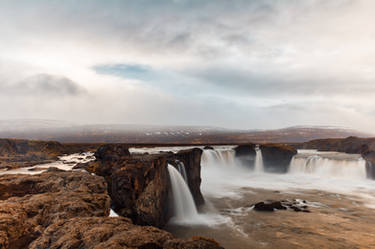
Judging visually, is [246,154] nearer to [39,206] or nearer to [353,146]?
[353,146]

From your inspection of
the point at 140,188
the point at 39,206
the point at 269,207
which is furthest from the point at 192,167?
the point at 39,206

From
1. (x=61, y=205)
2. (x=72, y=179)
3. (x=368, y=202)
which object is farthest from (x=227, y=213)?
(x=368, y=202)

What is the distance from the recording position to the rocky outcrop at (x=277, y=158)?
188 ft

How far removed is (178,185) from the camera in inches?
967

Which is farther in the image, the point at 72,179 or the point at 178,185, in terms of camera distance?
the point at 178,185

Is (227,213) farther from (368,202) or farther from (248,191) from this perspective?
(368,202)

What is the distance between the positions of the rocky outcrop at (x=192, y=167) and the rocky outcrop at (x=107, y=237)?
19.8 m

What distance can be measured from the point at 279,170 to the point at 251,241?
1744 inches

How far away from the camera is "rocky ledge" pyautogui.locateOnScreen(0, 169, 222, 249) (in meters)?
5.57

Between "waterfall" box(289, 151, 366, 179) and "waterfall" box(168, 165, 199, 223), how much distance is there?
42374mm

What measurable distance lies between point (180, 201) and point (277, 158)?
43466 mm

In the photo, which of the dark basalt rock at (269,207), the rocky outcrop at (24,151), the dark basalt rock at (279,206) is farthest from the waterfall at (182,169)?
the rocky outcrop at (24,151)

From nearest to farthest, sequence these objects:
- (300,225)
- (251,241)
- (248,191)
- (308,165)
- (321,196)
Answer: (251,241) → (300,225) → (321,196) → (248,191) → (308,165)

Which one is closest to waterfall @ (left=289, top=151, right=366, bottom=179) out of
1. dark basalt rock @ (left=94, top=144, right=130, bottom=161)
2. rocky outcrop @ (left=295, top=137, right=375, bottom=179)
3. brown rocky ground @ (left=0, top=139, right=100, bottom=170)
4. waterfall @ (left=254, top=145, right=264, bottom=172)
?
rocky outcrop @ (left=295, top=137, right=375, bottom=179)
